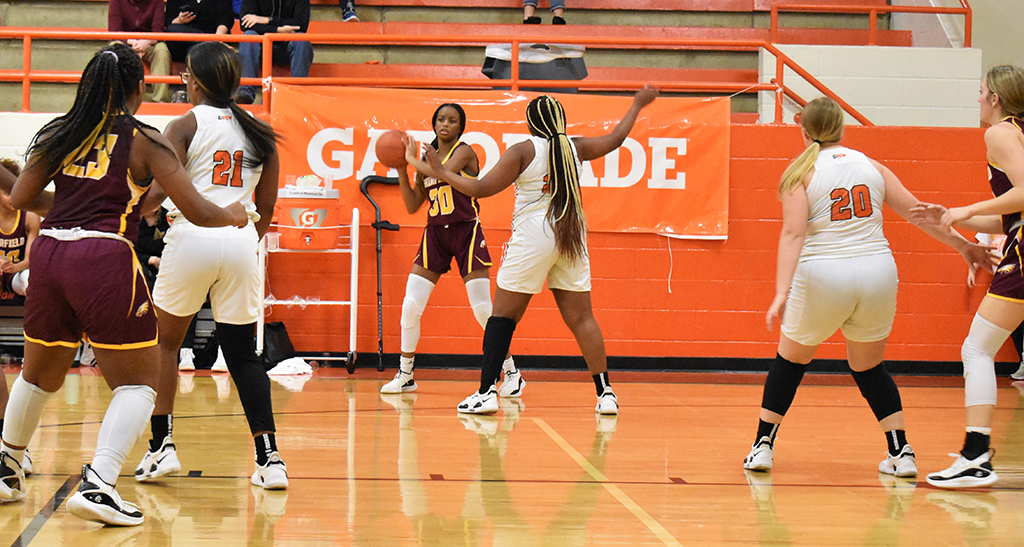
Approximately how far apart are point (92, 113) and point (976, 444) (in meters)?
3.64

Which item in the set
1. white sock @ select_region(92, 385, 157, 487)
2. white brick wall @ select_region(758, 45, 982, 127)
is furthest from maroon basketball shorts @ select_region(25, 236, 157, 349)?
white brick wall @ select_region(758, 45, 982, 127)

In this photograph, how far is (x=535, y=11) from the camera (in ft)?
34.6

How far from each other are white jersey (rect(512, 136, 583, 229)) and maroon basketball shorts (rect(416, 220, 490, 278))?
3.36 feet

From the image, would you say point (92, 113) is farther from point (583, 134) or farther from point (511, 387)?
point (583, 134)

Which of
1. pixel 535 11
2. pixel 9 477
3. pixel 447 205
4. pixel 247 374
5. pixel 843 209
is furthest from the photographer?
pixel 535 11

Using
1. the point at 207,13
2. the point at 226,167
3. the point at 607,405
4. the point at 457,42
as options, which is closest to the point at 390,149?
the point at 457,42

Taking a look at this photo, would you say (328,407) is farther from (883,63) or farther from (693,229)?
(883,63)

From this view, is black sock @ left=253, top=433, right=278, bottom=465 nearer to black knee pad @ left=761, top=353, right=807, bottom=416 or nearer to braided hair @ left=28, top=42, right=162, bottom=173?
braided hair @ left=28, top=42, right=162, bottom=173

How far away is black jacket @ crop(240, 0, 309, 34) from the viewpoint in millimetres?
9086

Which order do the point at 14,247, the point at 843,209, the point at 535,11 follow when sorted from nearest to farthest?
1. the point at 843,209
2. the point at 14,247
3. the point at 535,11

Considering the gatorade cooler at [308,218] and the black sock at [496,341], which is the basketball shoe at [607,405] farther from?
the gatorade cooler at [308,218]

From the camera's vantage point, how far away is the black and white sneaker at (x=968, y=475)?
12.9 ft

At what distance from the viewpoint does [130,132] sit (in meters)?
3.13

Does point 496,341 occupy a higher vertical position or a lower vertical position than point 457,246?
lower
